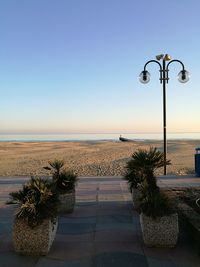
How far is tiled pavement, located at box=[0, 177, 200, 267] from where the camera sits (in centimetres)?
491

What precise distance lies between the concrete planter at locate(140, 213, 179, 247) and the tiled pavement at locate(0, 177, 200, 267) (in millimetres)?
105

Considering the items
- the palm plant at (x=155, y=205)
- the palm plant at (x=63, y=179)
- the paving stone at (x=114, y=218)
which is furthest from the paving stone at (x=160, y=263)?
the palm plant at (x=63, y=179)

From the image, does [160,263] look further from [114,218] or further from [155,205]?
[114,218]

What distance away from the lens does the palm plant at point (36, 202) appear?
16.9 ft

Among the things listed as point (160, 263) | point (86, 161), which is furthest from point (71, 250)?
point (86, 161)

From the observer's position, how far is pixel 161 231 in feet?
17.7

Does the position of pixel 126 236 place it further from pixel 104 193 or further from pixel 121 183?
pixel 121 183

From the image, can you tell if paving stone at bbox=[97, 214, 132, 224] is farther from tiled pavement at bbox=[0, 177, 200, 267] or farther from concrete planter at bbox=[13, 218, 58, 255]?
concrete planter at bbox=[13, 218, 58, 255]

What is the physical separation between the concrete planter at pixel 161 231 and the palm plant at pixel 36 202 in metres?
1.44

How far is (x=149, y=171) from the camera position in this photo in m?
7.93

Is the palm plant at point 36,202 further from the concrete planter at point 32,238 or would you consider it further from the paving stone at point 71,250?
the paving stone at point 71,250

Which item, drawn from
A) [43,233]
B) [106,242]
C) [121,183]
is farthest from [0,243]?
[121,183]

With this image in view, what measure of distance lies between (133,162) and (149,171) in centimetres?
55

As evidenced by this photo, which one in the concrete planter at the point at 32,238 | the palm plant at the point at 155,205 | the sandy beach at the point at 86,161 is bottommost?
the sandy beach at the point at 86,161
